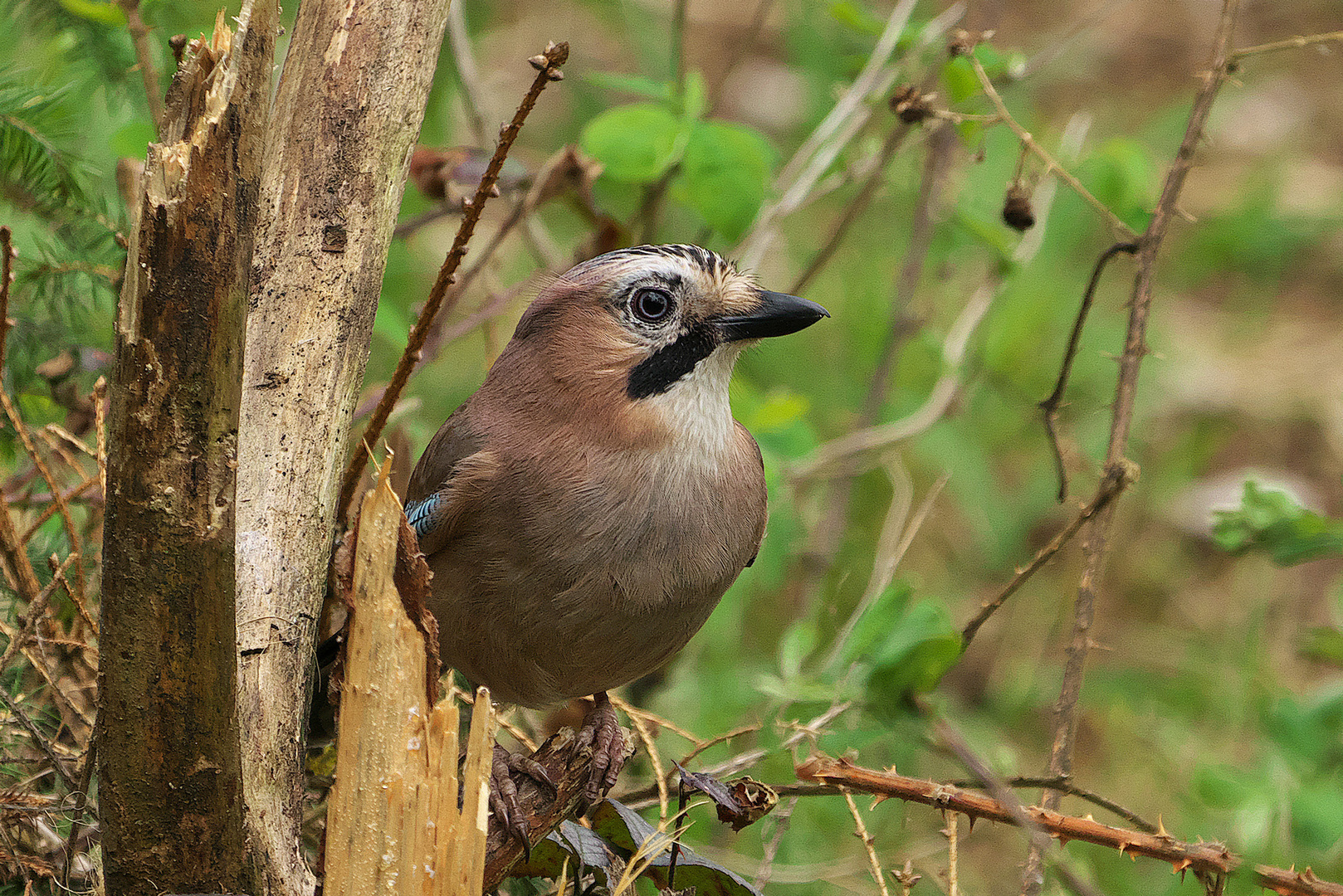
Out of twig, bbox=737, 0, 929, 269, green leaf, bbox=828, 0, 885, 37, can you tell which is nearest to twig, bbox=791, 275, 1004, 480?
twig, bbox=737, 0, 929, 269

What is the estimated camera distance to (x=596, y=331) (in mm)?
3285

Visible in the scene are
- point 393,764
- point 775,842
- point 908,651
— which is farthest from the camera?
point 775,842

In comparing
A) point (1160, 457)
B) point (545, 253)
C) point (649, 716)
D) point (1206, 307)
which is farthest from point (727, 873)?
point (1206, 307)

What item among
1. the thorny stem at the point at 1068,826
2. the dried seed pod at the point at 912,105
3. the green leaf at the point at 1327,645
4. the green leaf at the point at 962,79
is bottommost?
the thorny stem at the point at 1068,826

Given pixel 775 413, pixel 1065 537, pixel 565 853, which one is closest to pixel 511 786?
pixel 565 853

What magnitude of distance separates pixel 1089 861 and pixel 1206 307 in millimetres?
4773

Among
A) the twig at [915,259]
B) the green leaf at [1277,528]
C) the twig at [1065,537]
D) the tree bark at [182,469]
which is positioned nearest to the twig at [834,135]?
the twig at [915,259]

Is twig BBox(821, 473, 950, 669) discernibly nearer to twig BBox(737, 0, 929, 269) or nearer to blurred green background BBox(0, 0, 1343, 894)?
blurred green background BBox(0, 0, 1343, 894)

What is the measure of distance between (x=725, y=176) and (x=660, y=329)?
3.58ft

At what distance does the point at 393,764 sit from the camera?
2.24 meters

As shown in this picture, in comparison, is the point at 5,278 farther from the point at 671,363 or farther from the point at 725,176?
the point at 725,176

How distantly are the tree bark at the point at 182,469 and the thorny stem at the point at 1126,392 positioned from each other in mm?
2020

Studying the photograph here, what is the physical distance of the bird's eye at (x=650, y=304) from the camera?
326 centimetres

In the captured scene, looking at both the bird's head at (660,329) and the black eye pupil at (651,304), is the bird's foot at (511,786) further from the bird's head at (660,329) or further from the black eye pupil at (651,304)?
the black eye pupil at (651,304)
